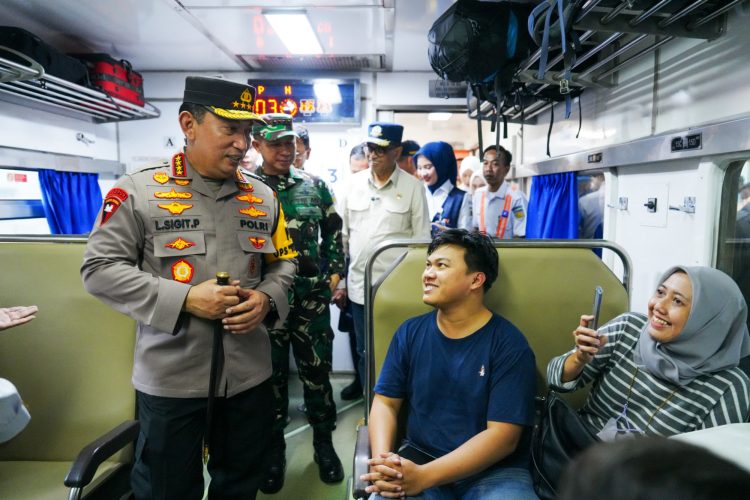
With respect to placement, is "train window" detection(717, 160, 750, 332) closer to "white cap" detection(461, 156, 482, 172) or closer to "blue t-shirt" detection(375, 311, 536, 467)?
"blue t-shirt" detection(375, 311, 536, 467)

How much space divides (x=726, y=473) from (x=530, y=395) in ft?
4.16

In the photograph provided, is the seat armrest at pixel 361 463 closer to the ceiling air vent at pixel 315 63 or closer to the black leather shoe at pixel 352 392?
the black leather shoe at pixel 352 392

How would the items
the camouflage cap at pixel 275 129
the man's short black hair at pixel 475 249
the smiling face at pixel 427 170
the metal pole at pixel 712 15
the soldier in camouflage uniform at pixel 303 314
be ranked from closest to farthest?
the metal pole at pixel 712 15, the man's short black hair at pixel 475 249, the camouflage cap at pixel 275 129, the soldier in camouflage uniform at pixel 303 314, the smiling face at pixel 427 170

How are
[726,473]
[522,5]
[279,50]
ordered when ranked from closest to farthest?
1. [726,473]
2. [522,5]
3. [279,50]

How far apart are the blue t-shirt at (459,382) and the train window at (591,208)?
8.03 feet

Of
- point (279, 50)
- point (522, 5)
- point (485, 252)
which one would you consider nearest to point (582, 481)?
point (485, 252)

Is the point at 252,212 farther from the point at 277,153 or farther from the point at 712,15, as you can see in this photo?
the point at 712,15

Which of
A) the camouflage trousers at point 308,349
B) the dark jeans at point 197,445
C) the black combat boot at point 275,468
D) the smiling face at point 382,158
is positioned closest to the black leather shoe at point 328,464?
the camouflage trousers at point 308,349

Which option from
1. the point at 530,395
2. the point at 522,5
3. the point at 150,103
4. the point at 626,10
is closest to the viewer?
the point at 530,395

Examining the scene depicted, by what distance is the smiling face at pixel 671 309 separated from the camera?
4.92 ft

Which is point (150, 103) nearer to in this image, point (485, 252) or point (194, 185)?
point (194, 185)

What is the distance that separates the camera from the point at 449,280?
1792 millimetres

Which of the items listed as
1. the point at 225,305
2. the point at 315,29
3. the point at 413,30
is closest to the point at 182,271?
the point at 225,305

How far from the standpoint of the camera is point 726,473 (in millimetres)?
466
